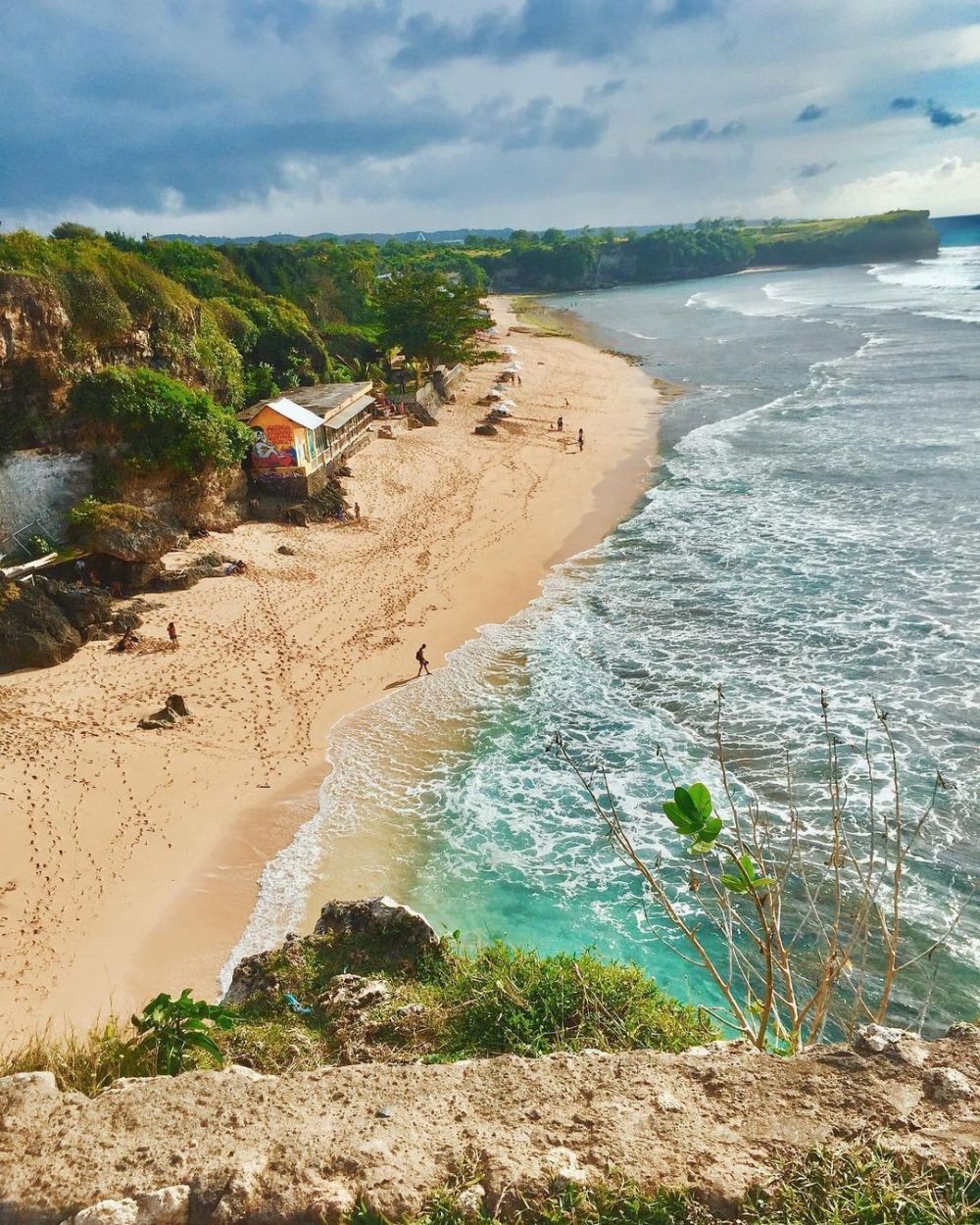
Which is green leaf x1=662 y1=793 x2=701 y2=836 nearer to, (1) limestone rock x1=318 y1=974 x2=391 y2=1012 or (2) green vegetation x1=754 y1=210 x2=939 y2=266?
(1) limestone rock x1=318 y1=974 x2=391 y2=1012

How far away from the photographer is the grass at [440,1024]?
7.75m

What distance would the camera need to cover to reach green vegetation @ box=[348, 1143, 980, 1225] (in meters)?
4.76

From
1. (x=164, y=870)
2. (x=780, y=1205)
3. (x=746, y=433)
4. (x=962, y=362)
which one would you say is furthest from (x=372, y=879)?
(x=962, y=362)

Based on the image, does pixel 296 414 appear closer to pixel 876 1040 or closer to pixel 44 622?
pixel 44 622

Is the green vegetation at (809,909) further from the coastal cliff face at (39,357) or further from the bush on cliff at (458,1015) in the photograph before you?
the coastal cliff face at (39,357)

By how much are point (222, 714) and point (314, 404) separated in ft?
63.0

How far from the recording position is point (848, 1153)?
510cm

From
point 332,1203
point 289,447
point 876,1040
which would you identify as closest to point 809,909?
point 876,1040

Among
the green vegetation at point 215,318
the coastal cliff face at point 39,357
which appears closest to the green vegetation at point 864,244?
the green vegetation at point 215,318

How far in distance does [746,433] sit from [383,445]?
19.0m

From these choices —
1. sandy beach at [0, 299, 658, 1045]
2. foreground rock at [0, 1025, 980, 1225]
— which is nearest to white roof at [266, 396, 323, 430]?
sandy beach at [0, 299, 658, 1045]

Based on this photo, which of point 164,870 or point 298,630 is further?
point 298,630

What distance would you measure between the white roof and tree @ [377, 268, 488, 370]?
18606 millimetres

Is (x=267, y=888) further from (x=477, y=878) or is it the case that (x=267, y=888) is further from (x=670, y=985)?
(x=670, y=985)
